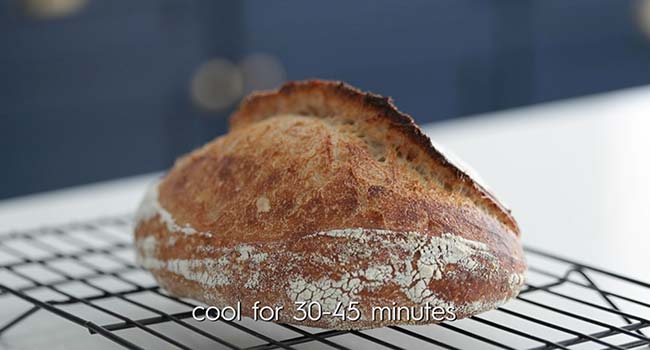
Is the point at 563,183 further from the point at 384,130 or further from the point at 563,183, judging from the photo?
the point at 384,130

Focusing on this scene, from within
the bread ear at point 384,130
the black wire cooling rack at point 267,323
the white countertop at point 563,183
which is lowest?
the black wire cooling rack at point 267,323

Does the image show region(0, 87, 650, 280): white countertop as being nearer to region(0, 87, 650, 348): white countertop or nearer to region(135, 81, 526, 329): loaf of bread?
region(0, 87, 650, 348): white countertop

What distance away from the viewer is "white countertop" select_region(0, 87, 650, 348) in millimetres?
1399

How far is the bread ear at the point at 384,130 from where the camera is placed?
99 cm

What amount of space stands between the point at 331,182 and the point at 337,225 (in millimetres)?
51

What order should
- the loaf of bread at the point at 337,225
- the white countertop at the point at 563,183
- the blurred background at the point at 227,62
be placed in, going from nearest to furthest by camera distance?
the loaf of bread at the point at 337,225
the white countertop at the point at 563,183
the blurred background at the point at 227,62

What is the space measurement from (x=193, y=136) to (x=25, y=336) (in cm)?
188

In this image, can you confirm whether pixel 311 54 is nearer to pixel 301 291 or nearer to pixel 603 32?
pixel 603 32

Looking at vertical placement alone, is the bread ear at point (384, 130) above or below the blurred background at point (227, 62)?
below

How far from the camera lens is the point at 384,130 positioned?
3.35 ft

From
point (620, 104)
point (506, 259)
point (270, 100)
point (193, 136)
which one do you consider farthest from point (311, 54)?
point (506, 259)

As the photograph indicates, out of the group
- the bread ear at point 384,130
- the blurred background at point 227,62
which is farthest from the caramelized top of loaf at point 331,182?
the blurred background at point 227,62

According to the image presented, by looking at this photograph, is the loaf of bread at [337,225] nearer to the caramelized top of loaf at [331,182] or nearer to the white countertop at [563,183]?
the caramelized top of loaf at [331,182]

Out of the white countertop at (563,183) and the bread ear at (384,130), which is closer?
the bread ear at (384,130)
